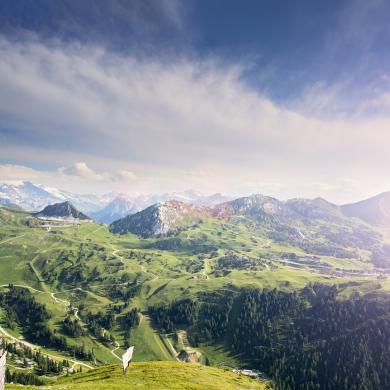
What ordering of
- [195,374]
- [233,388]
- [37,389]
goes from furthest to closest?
[195,374] < [233,388] < [37,389]

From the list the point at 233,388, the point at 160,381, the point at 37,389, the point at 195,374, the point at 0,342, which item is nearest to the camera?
the point at 0,342

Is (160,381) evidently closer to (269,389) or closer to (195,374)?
(195,374)

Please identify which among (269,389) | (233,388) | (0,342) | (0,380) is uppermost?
(0,342)

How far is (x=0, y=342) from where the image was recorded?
90.5 ft

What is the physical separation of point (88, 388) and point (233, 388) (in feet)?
123

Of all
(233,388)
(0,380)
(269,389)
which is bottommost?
(269,389)

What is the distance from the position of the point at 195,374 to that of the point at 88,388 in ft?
123

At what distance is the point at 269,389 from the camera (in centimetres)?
10294

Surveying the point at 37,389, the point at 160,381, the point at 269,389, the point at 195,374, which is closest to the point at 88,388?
the point at 37,389

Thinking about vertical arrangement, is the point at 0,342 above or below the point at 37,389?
above

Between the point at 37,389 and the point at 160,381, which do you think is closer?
the point at 37,389

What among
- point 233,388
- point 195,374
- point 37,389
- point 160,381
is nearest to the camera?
point 37,389

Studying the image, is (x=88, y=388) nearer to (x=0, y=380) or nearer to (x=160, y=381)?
(x=160, y=381)

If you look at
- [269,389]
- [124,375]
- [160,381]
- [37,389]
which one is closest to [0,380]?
[37,389]
